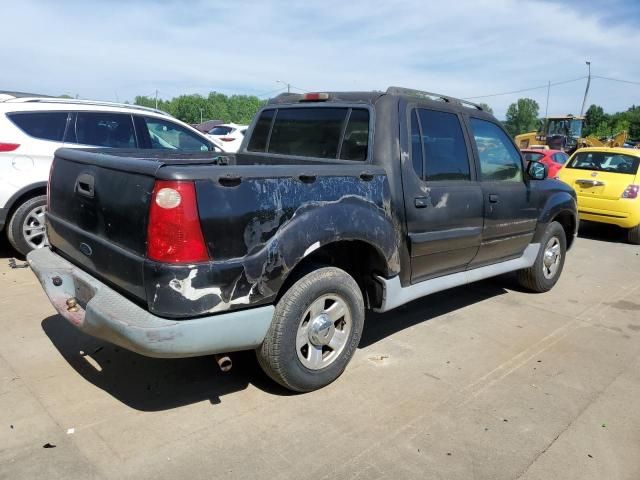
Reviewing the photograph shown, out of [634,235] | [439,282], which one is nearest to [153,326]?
[439,282]

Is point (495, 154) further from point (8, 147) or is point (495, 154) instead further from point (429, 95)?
point (8, 147)

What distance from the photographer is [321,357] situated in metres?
3.36

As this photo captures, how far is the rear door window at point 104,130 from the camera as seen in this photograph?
20.0ft

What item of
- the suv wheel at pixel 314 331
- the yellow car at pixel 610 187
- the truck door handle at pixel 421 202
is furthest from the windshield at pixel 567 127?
the suv wheel at pixel 314 331

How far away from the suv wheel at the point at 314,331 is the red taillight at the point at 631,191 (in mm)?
7411

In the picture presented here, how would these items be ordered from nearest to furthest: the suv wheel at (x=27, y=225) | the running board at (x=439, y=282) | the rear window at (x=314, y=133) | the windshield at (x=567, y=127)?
the running board at (x=439, y=282) → the rear window at (x=314, y=133) → the suv wheel at (x=27, y=225) → the windshield at (x=567, y=127)

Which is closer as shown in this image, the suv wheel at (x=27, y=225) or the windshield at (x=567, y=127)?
the suv wheel at (x=27, y=225)

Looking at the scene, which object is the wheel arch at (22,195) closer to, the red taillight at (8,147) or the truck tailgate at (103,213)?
the red taillight at (8,147)

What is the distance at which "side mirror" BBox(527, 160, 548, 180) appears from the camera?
16.4 ft

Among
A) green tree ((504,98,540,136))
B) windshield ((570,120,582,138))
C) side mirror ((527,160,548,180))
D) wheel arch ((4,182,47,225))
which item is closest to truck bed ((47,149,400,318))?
side mirror ((527,160,548,180))

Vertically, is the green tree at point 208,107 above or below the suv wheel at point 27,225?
above

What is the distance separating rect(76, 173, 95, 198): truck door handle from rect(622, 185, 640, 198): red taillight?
8757 mm

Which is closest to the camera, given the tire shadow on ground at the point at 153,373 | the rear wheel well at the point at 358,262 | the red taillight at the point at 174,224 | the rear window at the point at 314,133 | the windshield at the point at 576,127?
the red taillight at the point at 174,224

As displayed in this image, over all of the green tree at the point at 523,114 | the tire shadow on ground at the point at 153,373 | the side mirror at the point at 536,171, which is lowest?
the tire shadow on ground at the point at 153,373
